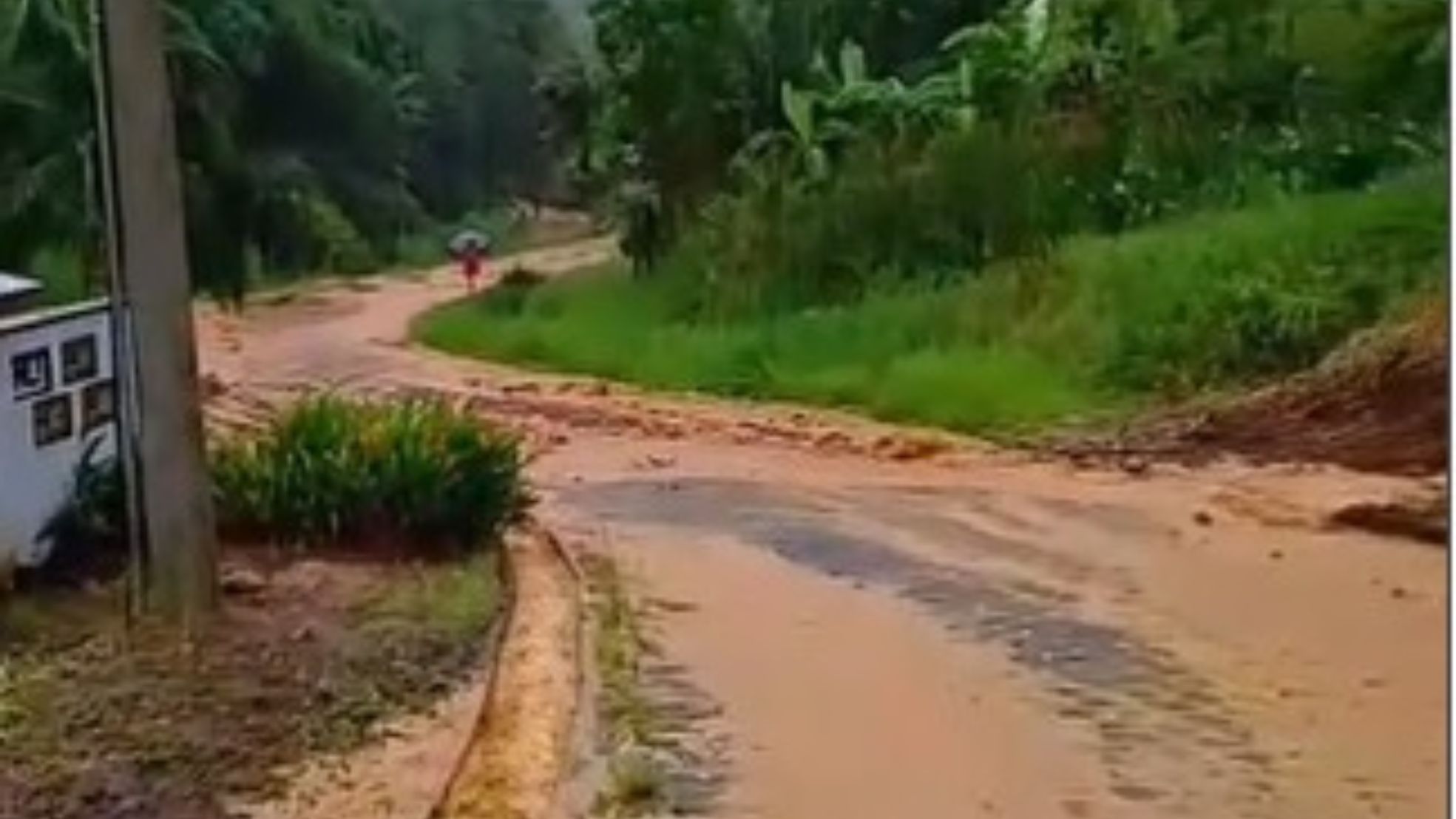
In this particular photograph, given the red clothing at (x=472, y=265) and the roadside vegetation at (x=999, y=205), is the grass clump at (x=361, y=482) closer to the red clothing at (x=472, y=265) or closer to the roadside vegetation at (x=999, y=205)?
the roadside vegetation at (x=999, y=205)

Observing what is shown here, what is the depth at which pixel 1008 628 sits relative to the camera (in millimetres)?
6234

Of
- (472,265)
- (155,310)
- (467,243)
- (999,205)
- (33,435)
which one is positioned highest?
(155,310)

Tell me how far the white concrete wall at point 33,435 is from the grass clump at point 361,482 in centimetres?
38

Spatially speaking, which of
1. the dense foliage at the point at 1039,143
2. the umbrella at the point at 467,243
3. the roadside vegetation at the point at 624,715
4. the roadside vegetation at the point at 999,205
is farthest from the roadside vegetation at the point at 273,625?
the umbrella at the point at 467,243

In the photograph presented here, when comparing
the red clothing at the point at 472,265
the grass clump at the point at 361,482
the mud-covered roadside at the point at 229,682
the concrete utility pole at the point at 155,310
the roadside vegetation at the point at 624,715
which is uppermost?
the concrete utility pole at the point at 155,310

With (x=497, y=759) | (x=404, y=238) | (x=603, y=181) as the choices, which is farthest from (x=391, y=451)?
(x=603, y=181)

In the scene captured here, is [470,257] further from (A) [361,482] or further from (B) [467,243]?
(A) [361,482]

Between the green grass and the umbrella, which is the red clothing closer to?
the umbrella

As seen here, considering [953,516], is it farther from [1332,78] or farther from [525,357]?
[525,357]

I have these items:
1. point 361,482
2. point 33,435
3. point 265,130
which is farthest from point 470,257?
point 33,435

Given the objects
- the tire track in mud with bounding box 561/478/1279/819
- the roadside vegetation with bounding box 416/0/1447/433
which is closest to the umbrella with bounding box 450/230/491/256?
the roadside vegetation with bounding box 416/0/1447/433

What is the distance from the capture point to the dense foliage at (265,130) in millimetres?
10344

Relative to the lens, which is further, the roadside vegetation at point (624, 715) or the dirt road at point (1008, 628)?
the dirt road at point (1008, 628)

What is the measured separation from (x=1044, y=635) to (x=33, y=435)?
244cm
